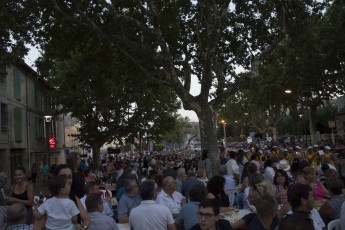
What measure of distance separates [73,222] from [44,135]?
34245 millimetres

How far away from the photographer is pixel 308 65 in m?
31.4

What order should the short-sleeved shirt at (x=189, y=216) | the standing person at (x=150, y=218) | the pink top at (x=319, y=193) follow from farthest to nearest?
the pink top at (x=319, y=193), the short-sleeved shirt at (x=189, y=216), the standing person at (x=150, y=218)

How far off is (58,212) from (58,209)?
0.03 meters

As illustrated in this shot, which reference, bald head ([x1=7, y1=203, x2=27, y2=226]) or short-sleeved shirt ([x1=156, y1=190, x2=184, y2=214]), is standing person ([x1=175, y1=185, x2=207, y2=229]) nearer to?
short-sleeved shirt ([x1=156, y1=190, x2=184, y2=214])

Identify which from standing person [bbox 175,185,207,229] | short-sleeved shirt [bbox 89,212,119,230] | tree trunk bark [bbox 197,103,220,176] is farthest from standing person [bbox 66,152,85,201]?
tree trunk bark [bbox 197,103,220,176]

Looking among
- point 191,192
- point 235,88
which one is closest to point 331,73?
point 235,88

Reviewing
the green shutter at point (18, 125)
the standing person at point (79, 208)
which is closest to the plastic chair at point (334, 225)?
the standing person at point (79, 208)

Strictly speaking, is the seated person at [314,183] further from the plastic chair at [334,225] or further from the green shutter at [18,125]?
the green shutter at [18,125]

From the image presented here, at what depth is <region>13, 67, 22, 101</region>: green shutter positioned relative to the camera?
95.1 feet

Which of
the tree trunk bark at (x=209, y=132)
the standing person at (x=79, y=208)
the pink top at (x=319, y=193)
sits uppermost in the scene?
the tree trunk bark at (x=209, y=132)

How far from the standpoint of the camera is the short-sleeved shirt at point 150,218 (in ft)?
17.8

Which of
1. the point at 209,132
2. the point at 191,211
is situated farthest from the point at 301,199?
the point at 209,132

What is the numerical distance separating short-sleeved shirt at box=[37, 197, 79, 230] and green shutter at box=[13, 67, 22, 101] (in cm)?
2547

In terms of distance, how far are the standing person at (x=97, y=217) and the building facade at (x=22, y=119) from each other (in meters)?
18.0
